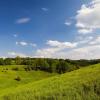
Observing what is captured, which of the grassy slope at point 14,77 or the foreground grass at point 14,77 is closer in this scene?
the grassy slope at point 14,77

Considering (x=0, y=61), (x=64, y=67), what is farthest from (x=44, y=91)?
(x=0, y=61)

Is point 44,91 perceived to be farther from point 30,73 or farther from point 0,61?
point 0,61

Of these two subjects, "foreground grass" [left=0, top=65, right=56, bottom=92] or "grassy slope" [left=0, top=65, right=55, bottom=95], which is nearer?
"grassy slope" [left=0, top=65, right=55, bottom=95]

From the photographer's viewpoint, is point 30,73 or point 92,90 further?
point 30,73

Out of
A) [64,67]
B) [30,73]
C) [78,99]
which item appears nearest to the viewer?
[78,99]

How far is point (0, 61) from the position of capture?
638ft

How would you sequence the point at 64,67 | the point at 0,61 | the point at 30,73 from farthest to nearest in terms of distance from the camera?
the point at 0,61
the point at 64,67
the point at 30,73

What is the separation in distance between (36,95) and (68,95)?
3.95 metres

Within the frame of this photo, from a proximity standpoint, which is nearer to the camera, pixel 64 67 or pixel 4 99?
pixel 4 99

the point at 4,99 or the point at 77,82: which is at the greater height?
the point at 77,82

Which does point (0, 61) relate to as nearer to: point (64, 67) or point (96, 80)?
point (64, 67)

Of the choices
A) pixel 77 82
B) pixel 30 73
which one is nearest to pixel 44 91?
pixel 77 82

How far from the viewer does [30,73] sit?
140 metres

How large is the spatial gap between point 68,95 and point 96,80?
12.8 feet
